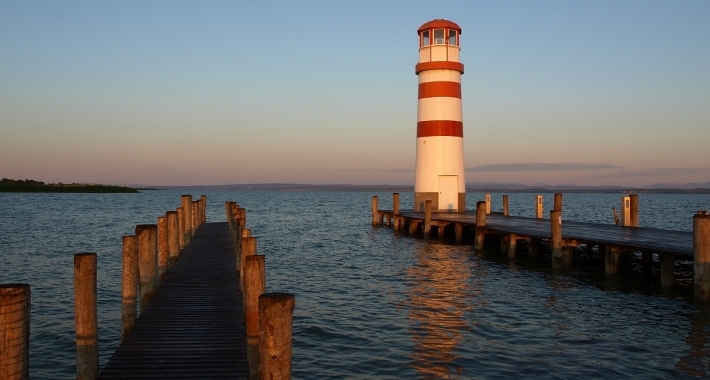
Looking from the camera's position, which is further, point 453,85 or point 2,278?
point 453,85

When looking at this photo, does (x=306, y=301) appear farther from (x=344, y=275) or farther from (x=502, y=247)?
(x=502, y=247)

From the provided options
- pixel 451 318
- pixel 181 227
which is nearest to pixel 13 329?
pixel 451 318

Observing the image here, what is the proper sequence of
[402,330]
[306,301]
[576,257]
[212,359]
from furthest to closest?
[576,257]
[306,301]
[402,330]
[212,359]

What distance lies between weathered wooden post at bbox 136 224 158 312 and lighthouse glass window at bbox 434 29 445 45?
823 inches

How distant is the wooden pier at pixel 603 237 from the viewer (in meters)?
13.7

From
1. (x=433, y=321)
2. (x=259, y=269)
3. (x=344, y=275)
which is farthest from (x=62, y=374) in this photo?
(x=344, y=275)

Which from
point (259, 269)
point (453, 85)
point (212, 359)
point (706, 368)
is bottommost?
point (706, 368)

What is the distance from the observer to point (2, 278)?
18.2 metres

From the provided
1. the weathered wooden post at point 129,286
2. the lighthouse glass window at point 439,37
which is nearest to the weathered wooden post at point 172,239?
the weathered wooden post at point 129,286

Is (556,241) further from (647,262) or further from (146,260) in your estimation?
(146,260)

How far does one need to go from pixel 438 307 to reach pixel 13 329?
1002 cm

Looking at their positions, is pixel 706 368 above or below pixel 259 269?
below

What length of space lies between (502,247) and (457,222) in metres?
3.75

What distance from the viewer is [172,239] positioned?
52.6 ft
